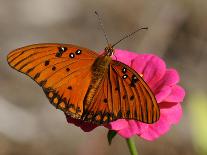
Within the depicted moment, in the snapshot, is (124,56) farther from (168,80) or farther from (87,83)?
(87,83)

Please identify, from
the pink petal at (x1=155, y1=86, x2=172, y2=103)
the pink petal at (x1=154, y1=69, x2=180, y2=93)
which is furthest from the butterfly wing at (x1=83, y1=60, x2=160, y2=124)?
the pink petal at (x1=154, y1=69, x2=180, y2=93)

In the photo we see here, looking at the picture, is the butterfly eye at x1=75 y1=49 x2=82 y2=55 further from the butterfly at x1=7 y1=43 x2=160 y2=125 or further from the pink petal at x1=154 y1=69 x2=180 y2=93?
the pink petal at x1=154 y1=69 x2=180 y2=93

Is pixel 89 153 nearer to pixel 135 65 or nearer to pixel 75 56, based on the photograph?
pixel 135 65

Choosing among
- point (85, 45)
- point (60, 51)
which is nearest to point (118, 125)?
point (60, 51)

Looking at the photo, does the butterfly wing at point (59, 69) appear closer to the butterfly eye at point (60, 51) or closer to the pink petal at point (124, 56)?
the butterfly eye at point (60, 51)

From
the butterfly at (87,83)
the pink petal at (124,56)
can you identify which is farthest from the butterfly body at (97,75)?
the pink petal at (124,56)

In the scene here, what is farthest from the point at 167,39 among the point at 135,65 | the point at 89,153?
the point at 135,65
